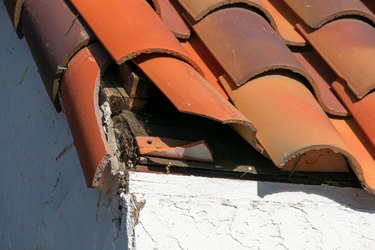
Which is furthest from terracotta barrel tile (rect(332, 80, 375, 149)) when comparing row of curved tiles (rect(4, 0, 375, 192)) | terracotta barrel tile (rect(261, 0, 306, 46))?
terracotta barrel tile (rect(261, 0, 306, 46))

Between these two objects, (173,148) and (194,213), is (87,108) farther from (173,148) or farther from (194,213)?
(194,213)

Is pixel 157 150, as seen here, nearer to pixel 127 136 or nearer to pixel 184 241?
pixel 127 136

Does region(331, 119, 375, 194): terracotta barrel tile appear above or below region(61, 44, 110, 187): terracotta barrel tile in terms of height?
below

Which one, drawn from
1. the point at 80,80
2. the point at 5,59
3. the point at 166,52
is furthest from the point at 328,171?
the point at 5,59

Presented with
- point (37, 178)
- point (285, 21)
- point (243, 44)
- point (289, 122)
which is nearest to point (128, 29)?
point (243, 44)

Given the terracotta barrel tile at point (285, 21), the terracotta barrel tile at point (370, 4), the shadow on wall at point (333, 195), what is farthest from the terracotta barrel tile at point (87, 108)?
the terracotta barrel tile at point (370, 4)

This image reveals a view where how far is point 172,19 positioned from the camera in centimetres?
281

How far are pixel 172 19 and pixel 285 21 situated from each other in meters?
0.46

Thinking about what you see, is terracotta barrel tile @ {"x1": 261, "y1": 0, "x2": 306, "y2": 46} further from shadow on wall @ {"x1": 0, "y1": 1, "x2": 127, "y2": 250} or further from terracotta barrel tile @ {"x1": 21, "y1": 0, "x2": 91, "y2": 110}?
shadow on wall @ {"x1": 0, "y1": 1, "x2": 127, "y2": 250}

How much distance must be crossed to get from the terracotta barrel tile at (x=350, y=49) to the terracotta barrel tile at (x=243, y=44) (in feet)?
0.57

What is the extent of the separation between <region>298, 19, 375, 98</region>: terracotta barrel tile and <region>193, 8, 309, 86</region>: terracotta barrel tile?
0.57ft

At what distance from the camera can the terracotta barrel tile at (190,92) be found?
2248mm

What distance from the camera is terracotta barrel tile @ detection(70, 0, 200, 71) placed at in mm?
2404

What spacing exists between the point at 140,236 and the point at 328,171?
65cm
